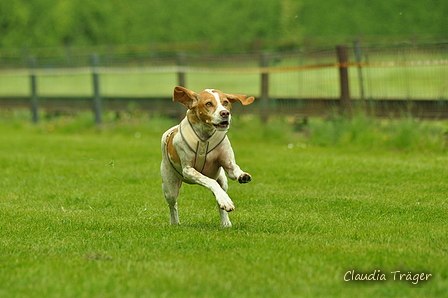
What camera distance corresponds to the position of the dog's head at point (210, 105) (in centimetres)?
670

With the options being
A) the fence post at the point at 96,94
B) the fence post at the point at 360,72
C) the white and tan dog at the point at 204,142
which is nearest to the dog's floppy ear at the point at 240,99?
the white and tan dog at the point at 204,142

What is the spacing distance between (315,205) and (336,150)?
5.49 metres

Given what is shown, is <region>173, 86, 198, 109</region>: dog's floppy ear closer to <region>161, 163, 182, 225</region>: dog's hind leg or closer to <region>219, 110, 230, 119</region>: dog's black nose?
<region>219, 110, 230, 119</region>: dog's black nose

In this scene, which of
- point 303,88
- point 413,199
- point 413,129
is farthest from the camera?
point 303,88

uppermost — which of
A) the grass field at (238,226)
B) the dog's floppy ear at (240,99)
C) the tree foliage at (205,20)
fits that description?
the tree foliage at (205,20)

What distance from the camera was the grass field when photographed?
200 inches

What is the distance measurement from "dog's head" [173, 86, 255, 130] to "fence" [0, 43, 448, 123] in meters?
7.74

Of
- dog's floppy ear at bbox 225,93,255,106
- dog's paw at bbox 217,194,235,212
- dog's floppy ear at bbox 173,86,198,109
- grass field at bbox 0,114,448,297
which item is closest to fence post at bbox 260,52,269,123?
grass field at bbox 0,114,448,297

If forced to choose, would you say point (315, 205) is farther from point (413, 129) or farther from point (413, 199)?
point (413, 129)

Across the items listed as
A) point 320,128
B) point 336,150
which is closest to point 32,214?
point 336,150

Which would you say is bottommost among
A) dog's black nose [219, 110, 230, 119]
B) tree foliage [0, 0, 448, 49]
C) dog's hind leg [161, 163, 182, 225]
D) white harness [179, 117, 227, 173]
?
dog's hind leg [161, 163, 182, 225]

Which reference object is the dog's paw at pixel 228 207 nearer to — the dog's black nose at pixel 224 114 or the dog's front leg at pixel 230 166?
the dog's front leg at pixel 230 166

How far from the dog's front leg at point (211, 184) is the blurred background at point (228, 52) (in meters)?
8.12

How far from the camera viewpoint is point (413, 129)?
1362 cm
